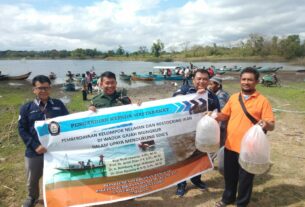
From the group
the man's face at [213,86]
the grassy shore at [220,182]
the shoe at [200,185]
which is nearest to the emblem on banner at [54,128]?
the grassy shore at [220,182]

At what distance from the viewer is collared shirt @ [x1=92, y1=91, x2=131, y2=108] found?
12.3 feet

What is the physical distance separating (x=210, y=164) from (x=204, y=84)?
1.21 meters

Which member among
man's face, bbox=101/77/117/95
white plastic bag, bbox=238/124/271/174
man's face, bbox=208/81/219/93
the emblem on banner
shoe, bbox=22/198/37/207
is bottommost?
shoe, bbox=22/198/37/207

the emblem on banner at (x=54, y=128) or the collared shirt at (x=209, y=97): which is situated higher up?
the collared shirt at (x=209, y=97)

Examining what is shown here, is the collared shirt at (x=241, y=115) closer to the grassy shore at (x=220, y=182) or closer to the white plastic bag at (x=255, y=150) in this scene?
the white plastic bag at (x=255, y=150)

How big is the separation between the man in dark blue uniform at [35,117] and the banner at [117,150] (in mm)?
140

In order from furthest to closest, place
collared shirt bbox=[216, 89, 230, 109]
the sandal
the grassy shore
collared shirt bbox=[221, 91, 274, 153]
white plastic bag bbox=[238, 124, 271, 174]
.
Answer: collared shirt bbox=[216, 89, 230, 109]
the grassy shore
the sandal
collared shirt bbox=[221, 91, 274, 153]
white plastic bag bbox=[238, 124, 271, 174]

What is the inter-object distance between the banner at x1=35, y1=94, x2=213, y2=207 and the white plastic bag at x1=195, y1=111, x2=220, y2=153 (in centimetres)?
35

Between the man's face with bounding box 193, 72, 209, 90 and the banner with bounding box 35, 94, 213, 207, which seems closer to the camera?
the banner with bounding box 35, 94, 213, 207

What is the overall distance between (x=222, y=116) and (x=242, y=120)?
34 cm

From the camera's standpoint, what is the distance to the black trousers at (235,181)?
344 centimetres

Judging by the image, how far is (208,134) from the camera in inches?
140

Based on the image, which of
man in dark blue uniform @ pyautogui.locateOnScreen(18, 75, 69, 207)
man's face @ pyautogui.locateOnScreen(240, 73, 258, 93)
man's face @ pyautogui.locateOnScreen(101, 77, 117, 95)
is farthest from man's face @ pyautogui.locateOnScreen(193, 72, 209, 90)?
man in dark blue uniform @ pyautogui.locateOnScreen(18, 75, 69, 207)

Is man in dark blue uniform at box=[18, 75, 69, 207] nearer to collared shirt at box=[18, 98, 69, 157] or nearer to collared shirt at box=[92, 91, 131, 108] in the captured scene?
collared shirt at box=[18, 98, 69, 157]
